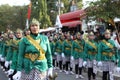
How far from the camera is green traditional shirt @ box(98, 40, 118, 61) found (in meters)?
10.3

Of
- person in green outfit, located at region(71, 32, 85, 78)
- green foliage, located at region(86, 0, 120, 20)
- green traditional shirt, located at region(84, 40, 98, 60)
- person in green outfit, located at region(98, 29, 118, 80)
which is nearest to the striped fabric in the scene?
person in green outfit, located at region(98, 29, 118, 80)

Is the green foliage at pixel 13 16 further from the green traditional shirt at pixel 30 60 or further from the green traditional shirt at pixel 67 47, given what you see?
the green traditional shirt at pixel 30 60

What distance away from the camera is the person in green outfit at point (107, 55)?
1029 cm

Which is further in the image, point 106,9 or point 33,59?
point 106,9

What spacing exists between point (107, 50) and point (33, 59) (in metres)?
4.35

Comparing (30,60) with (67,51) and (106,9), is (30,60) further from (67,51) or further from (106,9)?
(67,51)

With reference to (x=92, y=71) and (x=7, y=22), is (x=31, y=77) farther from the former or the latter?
(x=7, y=22)

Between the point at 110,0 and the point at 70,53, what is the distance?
2822 millimetres

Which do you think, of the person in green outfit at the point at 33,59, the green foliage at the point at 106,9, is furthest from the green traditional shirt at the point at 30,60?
the green foliage at the point at 106,9

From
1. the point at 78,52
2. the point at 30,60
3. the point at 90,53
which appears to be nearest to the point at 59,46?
the point at 78,52

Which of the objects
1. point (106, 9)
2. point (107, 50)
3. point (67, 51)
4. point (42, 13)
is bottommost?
point (67, 51)

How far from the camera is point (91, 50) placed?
39.7 ft

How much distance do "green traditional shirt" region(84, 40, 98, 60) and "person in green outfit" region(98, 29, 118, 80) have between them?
4.92 ft

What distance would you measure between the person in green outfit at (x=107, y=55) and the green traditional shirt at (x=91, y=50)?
150 centimetres
